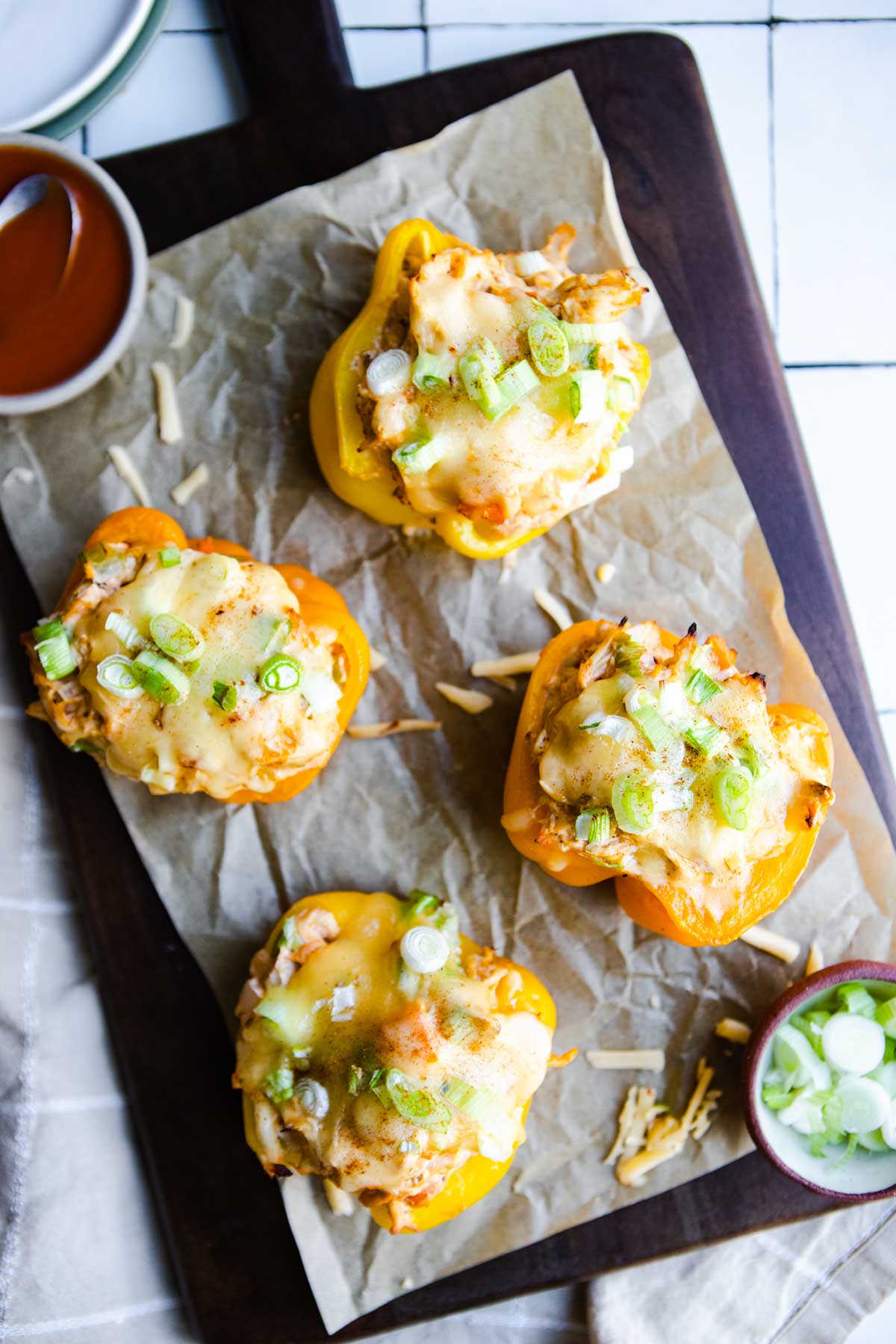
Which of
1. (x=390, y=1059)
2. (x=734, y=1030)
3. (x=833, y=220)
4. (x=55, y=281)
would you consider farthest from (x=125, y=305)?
(x=734, y=1030)

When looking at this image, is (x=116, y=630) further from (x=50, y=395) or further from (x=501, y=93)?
(x=501, y=93)

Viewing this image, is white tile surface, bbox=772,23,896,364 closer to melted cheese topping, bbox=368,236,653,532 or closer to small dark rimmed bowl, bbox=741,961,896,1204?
melted cheese topping, bbox=368,236,653,532

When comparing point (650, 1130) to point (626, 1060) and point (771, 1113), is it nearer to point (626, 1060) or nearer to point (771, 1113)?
point (626, 1060)

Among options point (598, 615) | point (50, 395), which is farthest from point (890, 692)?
point (50, 395)

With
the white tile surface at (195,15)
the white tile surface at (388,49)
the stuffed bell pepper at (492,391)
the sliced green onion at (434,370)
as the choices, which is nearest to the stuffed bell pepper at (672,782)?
the stuffed bell pepper at (492,391)

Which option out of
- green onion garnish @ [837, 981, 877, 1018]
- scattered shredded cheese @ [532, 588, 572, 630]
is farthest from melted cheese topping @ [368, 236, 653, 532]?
green onion garnish @ [837, 981, 877, 1018]
